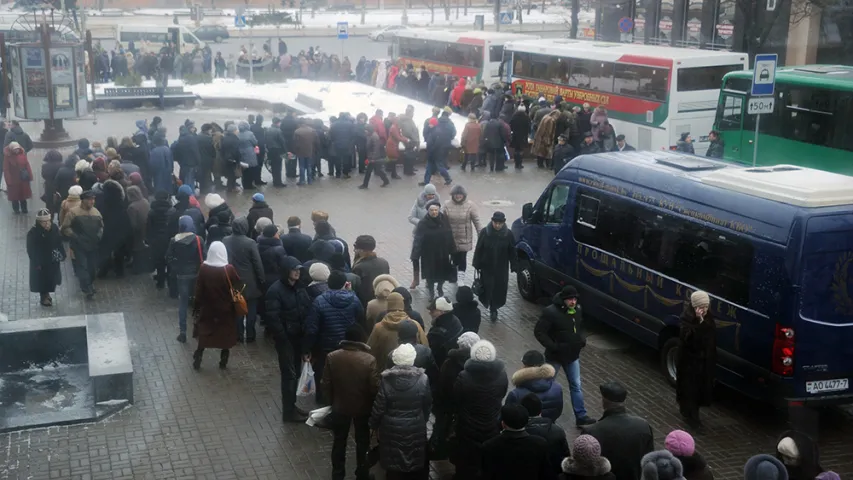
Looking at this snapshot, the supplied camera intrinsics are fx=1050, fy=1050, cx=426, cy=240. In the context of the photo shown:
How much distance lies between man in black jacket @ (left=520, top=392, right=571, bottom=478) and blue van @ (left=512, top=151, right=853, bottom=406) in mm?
3317

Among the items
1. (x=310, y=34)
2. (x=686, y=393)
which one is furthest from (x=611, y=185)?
(x=310, y=34)

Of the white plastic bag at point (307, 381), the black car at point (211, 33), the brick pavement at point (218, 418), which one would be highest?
→ the black car at point (211, 33)

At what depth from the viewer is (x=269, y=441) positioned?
9836 millimetres

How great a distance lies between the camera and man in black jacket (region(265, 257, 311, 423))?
32.7 ft

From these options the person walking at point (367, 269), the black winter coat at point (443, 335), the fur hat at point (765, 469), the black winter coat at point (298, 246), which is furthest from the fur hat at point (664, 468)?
the black winter coat at point (298, 246)

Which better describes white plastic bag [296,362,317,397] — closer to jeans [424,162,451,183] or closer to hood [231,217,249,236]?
hood [231,217,249,236]

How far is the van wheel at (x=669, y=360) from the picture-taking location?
11.1 m

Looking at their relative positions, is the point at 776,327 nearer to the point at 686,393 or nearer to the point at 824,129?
the point at 686,393

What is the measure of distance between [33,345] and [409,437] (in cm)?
586

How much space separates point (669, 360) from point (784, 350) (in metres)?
1.86

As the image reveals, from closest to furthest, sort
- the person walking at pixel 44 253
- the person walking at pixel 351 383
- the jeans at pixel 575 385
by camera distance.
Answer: the person walking at pixel 351 383 → the jeans at pixel 575 385 → the person walking at pixel 44 253

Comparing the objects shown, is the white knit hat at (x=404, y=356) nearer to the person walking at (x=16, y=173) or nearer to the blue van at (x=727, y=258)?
the blue van at (x=727, y=258)

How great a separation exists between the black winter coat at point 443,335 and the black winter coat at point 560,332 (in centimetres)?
98

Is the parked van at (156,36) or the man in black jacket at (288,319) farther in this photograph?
the parked van at (156,36)
